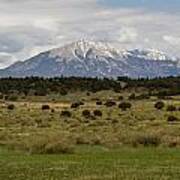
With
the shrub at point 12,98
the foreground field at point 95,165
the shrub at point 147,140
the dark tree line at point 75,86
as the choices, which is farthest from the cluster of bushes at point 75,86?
the foreground field at point 95,165

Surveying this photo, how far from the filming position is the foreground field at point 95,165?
79.8 ft

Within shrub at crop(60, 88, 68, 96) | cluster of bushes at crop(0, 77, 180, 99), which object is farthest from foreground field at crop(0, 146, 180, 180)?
shrub at crop(60, 88, 68, 96)

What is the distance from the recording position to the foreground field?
24312 mm

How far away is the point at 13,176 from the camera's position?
80.5 feet

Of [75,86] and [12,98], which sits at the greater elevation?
[12,98]

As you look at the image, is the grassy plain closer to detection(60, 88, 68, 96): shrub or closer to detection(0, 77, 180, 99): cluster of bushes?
detection(60, 88, 68, 96): shrub

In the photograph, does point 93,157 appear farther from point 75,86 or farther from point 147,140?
point 75,86

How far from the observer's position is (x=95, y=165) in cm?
2795

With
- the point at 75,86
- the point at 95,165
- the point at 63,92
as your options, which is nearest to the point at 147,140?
the point at 95,165

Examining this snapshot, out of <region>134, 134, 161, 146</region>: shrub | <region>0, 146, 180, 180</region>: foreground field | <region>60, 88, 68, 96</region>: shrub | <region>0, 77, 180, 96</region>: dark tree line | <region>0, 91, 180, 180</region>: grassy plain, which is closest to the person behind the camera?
<region>0, 146, 180, 180</region>: foreground field

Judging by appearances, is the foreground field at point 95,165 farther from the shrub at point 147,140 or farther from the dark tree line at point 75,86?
the dark tree line at point 75,86

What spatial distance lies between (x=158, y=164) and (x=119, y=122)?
125 feet

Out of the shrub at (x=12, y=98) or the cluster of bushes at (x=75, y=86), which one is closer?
the shrub at (x=12, y=98)

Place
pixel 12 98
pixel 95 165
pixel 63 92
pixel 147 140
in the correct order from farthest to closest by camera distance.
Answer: pixel 63 92 → pixel 12 98 → pixel 147 140 → pixel 95 165
